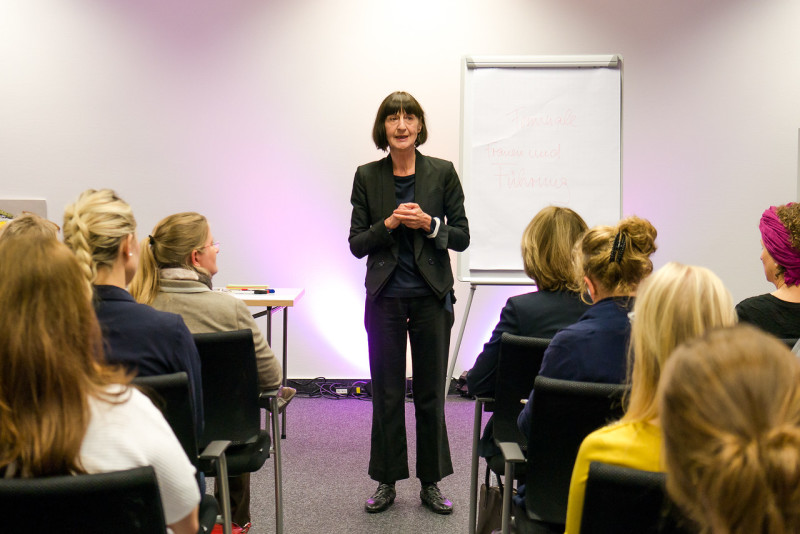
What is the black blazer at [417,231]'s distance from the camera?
293 centimetres

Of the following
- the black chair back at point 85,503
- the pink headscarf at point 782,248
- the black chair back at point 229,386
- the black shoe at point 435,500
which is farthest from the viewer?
the black shoe at point 435,500

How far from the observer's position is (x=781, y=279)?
2.51 metres

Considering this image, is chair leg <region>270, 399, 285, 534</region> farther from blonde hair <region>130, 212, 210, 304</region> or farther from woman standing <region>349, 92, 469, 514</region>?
blonde hair <region>130, 212, 210, 304</region>

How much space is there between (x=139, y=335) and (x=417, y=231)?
1388mm

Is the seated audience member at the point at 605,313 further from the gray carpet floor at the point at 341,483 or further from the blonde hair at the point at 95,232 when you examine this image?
the gray carpet floor at the point at 341,483

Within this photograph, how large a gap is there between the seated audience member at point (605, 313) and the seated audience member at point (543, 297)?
37cm

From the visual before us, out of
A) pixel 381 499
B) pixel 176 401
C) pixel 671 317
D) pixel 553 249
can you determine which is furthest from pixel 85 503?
pixel 381 499

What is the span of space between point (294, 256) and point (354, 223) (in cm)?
196

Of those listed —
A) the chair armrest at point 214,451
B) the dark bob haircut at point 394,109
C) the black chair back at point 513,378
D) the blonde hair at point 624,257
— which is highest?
the dark bob haircut at point 394,109

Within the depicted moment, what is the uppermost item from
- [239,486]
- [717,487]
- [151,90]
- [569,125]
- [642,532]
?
[151,90]

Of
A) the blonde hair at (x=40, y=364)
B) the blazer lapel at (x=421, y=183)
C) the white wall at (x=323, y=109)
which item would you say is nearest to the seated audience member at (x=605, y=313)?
the blonde hair at (x=40, y=364)

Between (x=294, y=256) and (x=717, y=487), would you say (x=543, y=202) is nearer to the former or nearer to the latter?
(x=294, y=256)

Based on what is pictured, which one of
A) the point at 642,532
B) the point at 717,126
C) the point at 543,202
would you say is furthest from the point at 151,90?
the point at 642,532

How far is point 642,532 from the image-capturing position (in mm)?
1171
